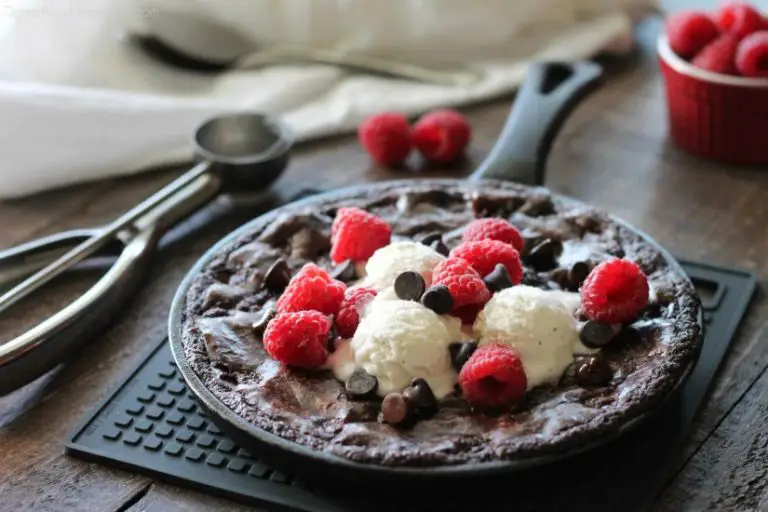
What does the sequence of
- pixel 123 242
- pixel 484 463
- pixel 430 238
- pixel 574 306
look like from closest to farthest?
1. pixel 484 463
2. pixel 574 306
3. pixel 430 238
4. pixel 123 242

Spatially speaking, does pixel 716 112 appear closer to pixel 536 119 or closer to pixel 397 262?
pixel 536 119

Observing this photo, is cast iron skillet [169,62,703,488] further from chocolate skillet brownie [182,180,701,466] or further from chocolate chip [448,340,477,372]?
chocolate chip [448,340,477,372]

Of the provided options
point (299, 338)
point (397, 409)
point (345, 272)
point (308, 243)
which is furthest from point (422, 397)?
point (308, 243)

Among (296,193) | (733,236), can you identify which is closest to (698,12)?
(733,236)

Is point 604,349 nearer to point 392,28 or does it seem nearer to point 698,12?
point 698,12

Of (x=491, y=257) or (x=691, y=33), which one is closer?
(x=491, y=257)

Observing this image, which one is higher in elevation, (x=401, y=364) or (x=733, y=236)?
(x=401, y=364)

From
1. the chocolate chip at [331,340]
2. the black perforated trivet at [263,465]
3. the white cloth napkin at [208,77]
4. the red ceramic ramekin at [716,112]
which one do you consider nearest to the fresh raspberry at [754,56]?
the red ceramic ramekin at [716,112]
